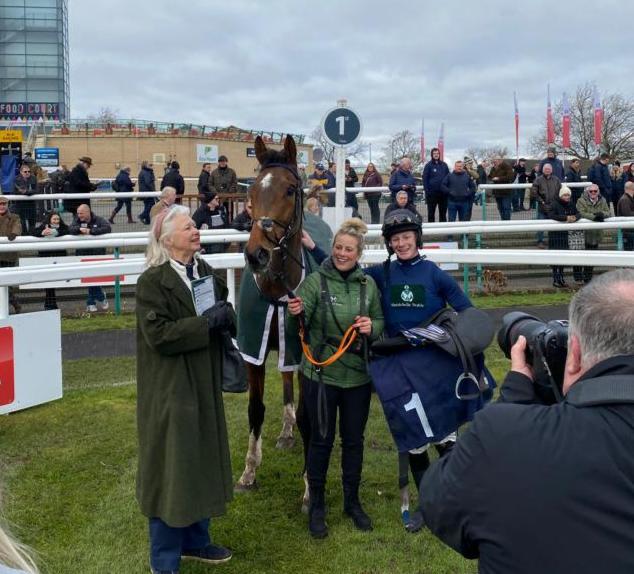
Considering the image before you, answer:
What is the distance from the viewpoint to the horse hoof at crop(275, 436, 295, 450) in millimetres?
5289

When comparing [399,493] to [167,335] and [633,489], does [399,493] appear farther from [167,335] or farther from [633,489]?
[633,489]

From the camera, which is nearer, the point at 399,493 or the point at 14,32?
the point at 399,493

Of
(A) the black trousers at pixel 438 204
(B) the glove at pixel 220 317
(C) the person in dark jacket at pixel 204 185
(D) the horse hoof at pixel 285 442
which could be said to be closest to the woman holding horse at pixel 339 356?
(B) the glove at pixel 220 317

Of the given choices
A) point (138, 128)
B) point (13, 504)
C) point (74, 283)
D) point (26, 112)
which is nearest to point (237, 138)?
point (138, 128)

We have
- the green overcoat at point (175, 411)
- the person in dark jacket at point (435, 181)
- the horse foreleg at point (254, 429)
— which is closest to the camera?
the green overcoat at point (175, 411)

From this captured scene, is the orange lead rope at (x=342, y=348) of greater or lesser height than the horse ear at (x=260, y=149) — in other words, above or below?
below

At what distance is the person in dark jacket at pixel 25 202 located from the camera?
1241 cm

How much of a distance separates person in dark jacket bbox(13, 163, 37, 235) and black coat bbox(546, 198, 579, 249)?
28.0 feet

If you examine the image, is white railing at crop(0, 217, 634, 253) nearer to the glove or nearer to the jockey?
the jockey

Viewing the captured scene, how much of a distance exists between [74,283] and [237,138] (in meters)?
41.1

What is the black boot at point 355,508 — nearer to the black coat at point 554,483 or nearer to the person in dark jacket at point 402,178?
the black coat at point 554,483

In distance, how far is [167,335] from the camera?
10.8 ft

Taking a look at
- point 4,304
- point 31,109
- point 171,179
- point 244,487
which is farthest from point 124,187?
point 31,109

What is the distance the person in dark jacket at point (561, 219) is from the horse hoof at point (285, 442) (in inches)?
247
